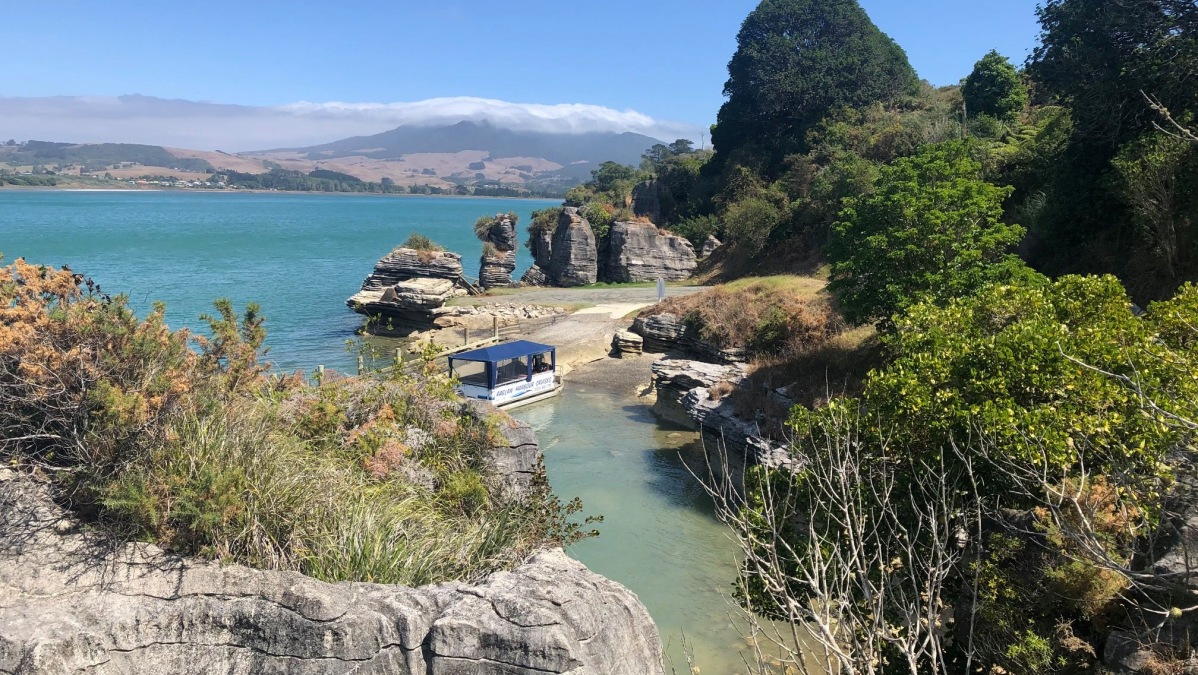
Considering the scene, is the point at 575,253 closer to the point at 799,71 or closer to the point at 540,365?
the point at 799,71

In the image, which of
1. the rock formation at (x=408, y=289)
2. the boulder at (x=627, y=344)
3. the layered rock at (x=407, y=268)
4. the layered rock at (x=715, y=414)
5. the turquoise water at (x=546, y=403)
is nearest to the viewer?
the turquoise water at (x=546, y=403)

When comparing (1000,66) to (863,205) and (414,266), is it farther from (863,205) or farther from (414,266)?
(414,266)

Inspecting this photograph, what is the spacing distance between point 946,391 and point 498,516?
19.7 feet

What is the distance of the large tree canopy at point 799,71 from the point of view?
52.6 metres

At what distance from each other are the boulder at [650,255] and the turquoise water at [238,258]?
1893cm

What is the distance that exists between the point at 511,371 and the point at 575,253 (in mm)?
25601

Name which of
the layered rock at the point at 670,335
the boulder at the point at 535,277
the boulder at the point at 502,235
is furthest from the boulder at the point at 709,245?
the layered rock at the point at 670,335

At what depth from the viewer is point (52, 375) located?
7.05 metres

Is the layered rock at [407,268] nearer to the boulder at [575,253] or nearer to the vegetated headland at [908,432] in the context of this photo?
the boulder at [575,253]

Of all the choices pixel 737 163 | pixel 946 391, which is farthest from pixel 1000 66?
pixel 946 391

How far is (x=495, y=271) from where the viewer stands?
2071 inches

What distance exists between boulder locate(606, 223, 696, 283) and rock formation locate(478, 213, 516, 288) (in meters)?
8.10

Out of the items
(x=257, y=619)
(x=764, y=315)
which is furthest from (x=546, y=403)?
(x=257, y=619)

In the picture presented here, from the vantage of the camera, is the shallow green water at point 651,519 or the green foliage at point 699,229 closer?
the shallow green water at point 651,519
